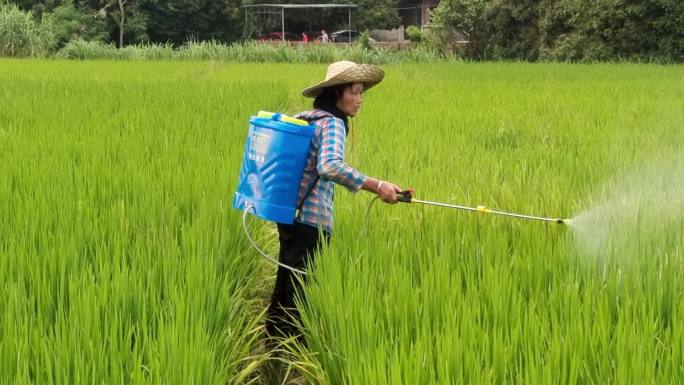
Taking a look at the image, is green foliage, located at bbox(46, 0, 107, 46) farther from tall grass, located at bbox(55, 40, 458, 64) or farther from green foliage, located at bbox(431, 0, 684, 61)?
green foliage, located at bbox(431, 0, 684, 61)

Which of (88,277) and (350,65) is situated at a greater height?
(350,65)

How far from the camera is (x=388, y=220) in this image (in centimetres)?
260

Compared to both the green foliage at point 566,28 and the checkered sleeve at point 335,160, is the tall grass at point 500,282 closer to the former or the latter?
the checkered sleeve at point 335,160

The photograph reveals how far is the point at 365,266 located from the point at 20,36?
66.8ft

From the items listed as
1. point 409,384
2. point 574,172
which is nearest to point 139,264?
point 409,384

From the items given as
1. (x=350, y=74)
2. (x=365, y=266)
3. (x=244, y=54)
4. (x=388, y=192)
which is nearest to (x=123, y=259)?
(x=365, y=266)

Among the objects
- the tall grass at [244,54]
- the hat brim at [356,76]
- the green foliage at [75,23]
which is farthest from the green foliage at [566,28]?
the hat brim at [356,76]

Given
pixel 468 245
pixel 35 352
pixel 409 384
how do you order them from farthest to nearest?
1. pixel 468 245
2. pixel 35 352
3. pixel 409 384

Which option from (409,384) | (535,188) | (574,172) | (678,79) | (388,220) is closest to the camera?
(409,384)

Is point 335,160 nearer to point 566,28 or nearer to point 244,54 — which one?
point 566,28

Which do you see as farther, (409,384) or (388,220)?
(388,220)

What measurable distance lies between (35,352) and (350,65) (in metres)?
1.19

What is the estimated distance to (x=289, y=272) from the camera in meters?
2.28

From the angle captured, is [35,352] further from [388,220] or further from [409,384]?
[388,220]
